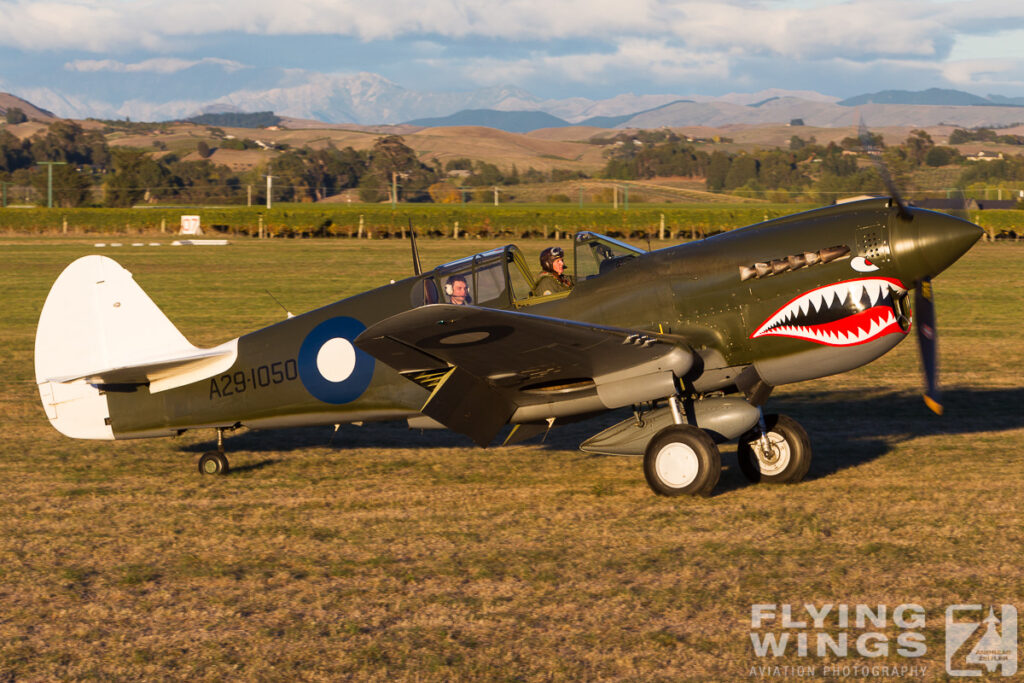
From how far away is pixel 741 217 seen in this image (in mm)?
51688

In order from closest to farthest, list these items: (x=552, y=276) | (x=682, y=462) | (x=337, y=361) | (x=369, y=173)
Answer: (x=682, y=462), (x=552, y=276), (x=337, y=361), (x=369, y=173)

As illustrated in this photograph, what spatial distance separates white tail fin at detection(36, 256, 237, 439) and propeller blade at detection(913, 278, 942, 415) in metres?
5.98

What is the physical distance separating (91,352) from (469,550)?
14.7ft

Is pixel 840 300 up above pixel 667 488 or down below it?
above

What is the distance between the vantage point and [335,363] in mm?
8914

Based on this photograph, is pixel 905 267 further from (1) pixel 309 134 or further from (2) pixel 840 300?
(1) pixel 309 134

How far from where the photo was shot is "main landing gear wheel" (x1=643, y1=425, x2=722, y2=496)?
7836 millimetres

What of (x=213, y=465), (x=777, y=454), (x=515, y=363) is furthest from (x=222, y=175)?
(x=777, y=454)

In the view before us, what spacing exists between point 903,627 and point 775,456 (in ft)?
10.3

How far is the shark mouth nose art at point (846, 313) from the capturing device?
7.62m

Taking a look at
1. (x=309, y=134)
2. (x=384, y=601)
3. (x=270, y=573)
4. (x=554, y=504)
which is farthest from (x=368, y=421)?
(x=309, y=134)

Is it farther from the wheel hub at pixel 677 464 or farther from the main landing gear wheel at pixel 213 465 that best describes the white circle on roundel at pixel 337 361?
the wheel hub at pixel 677 464

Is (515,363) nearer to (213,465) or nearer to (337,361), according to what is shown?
(337,361)

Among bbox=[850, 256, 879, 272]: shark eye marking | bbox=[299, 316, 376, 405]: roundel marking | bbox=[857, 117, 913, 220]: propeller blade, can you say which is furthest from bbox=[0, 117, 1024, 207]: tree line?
bbox=[850, 256, 879, 272]: shark eye marking
